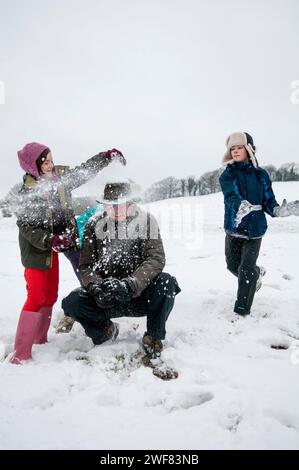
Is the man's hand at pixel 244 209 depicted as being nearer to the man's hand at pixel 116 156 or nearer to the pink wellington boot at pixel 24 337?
the man's hand at pixel 116 156

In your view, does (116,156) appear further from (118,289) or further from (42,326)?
(42,326)

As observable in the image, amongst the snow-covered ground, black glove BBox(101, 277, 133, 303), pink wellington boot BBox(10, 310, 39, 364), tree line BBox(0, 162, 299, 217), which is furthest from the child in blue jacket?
tree line BBox(0, 162, 299, 217)

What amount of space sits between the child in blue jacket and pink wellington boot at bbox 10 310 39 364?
2490 mm

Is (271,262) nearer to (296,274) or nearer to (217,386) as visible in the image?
(296,274)

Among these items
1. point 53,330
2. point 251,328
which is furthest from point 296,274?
point 53,330

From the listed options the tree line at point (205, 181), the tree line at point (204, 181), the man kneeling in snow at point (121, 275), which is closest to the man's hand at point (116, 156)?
the man kneeling in snow at point (121, 275)

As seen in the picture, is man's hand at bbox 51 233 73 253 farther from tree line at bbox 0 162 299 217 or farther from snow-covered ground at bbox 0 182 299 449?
tree line at bbox 0 162 299 217

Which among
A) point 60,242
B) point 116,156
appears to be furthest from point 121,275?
point 116,156

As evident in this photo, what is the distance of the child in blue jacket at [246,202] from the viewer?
4.07m

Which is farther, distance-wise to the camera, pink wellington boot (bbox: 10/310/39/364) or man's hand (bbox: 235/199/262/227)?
man's hand (bbox: 235/199/262/227)

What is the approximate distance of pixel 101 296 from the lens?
3.16 meters

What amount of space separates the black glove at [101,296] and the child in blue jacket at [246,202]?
1.80 meters

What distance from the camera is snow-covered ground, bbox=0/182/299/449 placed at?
2.20 m

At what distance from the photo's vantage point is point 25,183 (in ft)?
11.0
